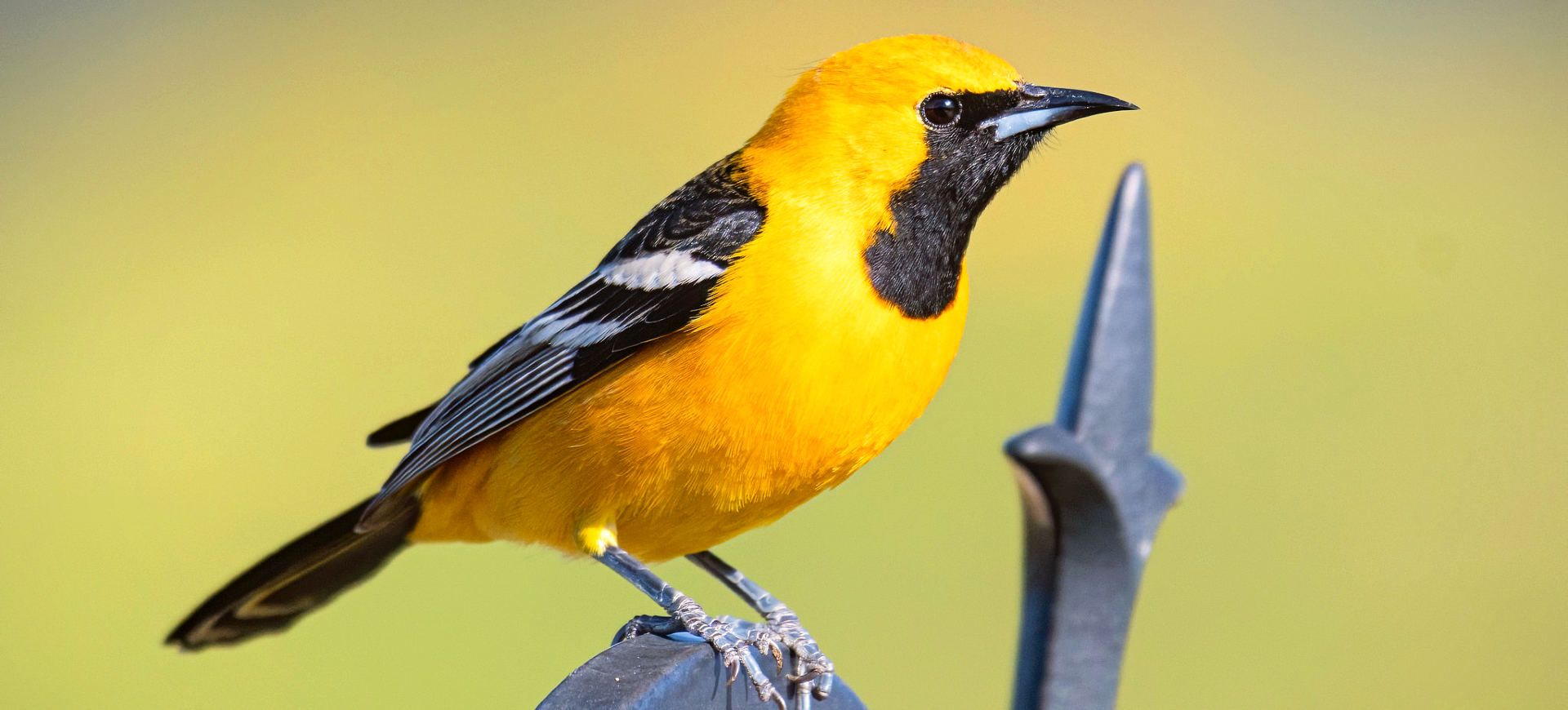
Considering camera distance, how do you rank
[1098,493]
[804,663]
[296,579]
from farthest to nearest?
[296,579] → [804,663] → [1098,493]

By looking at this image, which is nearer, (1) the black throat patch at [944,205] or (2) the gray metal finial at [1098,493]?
(2) the gray metal finial at [1098,493]

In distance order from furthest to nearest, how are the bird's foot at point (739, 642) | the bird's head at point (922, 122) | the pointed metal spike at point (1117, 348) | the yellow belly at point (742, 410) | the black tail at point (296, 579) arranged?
the black tail at point (296, 579) < the bird's head at point (922, 122) < the yellow belly at point (742, 410) < the bird's foot at point (739, 642) < the pointed metal spike at point (1117, 348)

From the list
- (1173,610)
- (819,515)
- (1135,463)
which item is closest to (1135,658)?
(1173,610)

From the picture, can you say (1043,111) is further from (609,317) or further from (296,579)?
(296,579)

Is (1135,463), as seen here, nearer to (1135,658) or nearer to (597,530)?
(597,530)

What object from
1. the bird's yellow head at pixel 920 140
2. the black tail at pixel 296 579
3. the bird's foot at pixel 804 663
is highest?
the bird's yellow head at pixel 920 140

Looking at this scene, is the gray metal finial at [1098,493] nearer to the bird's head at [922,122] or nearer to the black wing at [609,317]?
the bird's head at [922,122]

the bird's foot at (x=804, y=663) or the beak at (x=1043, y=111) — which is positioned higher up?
the beak at (x=1043, y=111)

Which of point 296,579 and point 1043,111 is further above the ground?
point 1043,111

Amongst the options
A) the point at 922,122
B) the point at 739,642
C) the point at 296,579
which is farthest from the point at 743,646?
the point at 296,579

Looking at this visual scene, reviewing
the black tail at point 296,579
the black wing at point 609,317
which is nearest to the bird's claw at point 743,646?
the black wing at point 609,317
